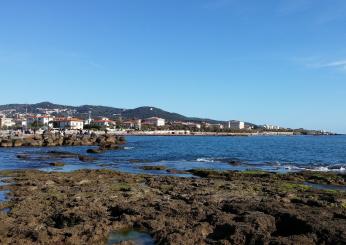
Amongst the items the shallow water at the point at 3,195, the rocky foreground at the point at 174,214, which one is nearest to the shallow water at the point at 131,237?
the rocky foreground at the point at 174,214

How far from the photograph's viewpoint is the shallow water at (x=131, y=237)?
545 inches

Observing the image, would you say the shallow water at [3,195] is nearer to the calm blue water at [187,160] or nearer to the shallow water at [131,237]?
the shallow water at [131,237]

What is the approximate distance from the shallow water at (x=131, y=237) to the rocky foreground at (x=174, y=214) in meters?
0.23

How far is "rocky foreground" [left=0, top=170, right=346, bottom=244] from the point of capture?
13.5 m

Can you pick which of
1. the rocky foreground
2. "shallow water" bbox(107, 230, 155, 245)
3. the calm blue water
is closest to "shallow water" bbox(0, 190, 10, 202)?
the rocky foreground

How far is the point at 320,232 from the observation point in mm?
13156

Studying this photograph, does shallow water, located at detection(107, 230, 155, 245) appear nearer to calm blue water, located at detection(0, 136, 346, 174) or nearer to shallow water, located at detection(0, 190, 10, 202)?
shallow water, located at detection(0, 190, 10, 202)

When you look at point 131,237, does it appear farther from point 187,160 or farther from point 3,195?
point 187,160

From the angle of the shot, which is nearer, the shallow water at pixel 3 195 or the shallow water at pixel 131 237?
Answer: the shallow water at pixel 131 237

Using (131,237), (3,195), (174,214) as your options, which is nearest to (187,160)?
(3,195)

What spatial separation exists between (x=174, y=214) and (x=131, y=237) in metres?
2.62

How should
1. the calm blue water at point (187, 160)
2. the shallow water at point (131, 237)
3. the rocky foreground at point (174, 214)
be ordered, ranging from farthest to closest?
the calm blue water at point (187, 160), the shallow water at point (131, 237), the rocky foreground at point (174, 214)

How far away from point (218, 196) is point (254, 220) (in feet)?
22.3

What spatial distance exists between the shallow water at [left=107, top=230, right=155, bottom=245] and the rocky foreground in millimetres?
226
